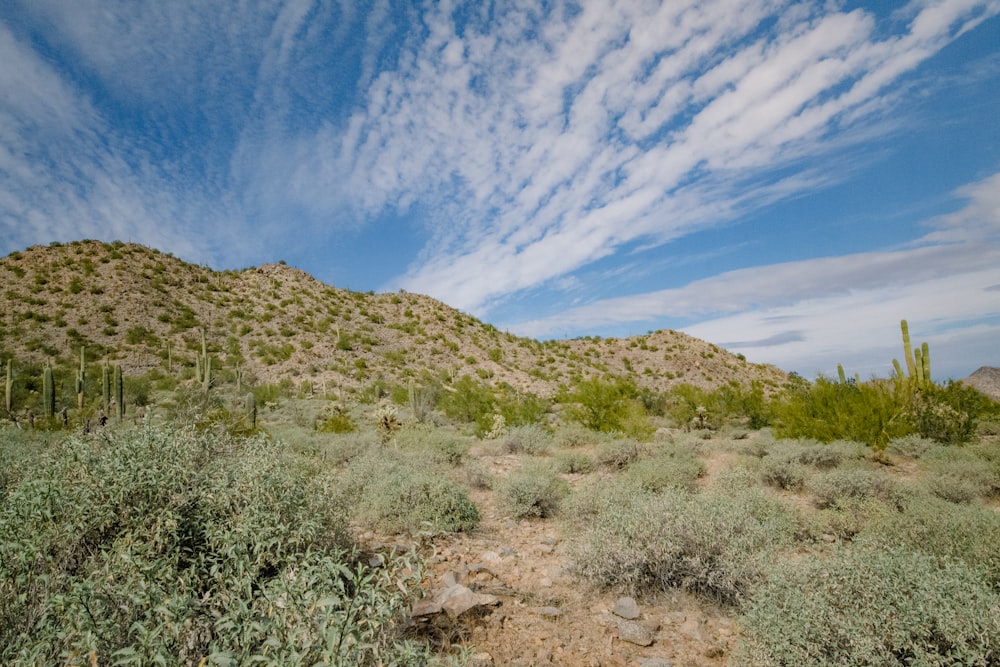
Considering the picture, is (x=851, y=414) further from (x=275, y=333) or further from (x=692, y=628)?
(x=275, y=333)

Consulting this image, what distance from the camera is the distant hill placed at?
2938 centimetres

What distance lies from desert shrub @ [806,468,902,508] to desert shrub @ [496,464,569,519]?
408 centimetres

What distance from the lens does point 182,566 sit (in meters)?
3.75

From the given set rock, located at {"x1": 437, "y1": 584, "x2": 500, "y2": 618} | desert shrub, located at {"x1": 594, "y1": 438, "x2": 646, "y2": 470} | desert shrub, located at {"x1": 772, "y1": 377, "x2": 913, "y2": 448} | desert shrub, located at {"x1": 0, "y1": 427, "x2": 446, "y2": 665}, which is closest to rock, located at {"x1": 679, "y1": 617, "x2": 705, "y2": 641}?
rock, located at {"x1": 437, "y1": 584, "x2": 500, "y2": 618}

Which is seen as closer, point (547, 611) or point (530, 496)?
point (547, 611)

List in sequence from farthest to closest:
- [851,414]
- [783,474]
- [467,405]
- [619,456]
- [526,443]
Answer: [467,405], [526,443], [851,414], [619,456], [783,474]

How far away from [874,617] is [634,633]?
5.94 ft

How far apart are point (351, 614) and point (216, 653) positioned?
56 centimetres

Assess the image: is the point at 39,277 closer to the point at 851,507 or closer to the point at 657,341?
the point at 851,507

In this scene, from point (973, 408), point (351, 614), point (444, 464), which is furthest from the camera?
point (973, 408)

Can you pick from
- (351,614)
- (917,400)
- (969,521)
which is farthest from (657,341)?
(351,614)

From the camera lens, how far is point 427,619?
419 centimetres

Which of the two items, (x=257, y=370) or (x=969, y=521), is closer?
(x=969, y=521)

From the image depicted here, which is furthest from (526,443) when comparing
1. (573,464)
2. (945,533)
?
(945,533)
